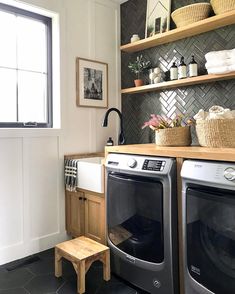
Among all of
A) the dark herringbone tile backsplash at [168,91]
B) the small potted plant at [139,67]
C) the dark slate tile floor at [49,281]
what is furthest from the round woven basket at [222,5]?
the dark slate tile floor at [49,281]

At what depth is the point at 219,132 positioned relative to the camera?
170cm

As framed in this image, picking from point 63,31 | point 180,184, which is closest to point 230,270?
point 180,184

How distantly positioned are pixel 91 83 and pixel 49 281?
1.92m

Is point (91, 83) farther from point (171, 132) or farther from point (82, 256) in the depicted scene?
point (82, 256)

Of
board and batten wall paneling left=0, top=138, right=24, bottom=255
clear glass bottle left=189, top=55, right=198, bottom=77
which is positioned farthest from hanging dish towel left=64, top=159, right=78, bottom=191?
clear glass bottle left=189, top=55, right=198, bottom=77

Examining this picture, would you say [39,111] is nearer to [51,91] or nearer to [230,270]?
[51,91]

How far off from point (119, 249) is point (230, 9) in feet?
6.55

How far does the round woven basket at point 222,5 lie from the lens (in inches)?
79.8

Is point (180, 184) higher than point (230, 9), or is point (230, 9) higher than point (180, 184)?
point (230, 9)

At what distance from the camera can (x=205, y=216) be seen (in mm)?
1484

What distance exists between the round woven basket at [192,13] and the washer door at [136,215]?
4.75ft

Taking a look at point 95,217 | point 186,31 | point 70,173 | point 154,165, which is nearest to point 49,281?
point 95,217

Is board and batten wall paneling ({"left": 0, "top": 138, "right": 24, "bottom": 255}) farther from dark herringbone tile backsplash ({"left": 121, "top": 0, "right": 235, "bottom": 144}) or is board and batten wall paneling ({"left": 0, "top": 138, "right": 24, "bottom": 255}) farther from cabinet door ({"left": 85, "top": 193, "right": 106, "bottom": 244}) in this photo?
dark herringbone tile backsplash ({"left": 121, "top": 0, "right": 235, "bottom": 144})

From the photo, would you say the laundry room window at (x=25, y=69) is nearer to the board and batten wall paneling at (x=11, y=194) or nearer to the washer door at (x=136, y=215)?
the board and batten wall paneling at (x=11, y=194)
